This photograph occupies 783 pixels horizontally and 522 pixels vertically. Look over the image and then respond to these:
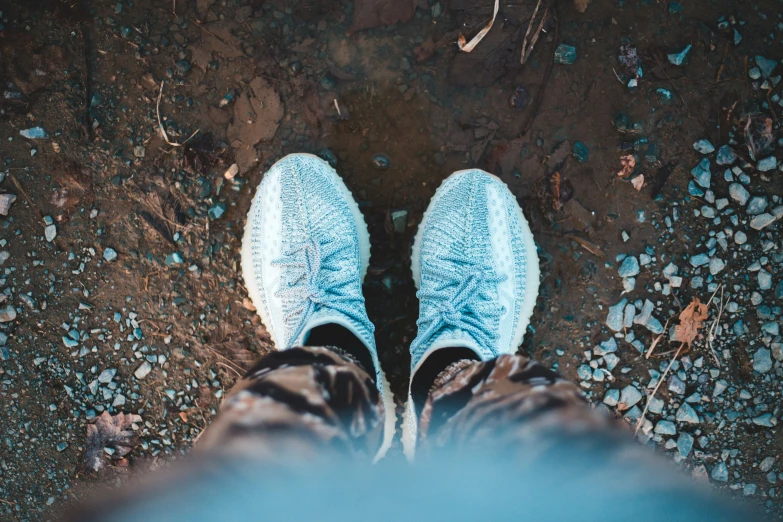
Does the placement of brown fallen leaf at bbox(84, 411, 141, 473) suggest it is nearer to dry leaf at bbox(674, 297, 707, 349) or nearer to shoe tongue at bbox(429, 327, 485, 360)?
shoe tongue at bbox(429, 327, 485, 360)

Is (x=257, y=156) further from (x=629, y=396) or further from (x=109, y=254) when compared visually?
(x=629, y=396)

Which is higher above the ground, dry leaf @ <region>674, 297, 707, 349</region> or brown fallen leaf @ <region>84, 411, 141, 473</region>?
dry leaf @ <region>674, 297, 707, 349</region>

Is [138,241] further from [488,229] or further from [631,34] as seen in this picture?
[631,34]

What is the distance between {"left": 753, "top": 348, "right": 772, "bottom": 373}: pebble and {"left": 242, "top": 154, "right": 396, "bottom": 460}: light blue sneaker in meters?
1.38

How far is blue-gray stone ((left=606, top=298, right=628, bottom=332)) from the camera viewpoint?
179 cm

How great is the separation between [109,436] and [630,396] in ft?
6.80

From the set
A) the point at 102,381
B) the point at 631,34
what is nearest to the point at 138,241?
the point at 102,381

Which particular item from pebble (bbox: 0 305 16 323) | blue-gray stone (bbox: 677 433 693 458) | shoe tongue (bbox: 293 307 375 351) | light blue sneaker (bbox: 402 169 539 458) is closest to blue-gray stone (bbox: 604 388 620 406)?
blue-gray stone (bbox: 677 433 693 458)

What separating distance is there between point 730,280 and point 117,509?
209cm

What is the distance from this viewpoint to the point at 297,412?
1.11m

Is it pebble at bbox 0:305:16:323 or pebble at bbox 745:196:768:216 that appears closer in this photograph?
pebble at bbox 745:196:768:216

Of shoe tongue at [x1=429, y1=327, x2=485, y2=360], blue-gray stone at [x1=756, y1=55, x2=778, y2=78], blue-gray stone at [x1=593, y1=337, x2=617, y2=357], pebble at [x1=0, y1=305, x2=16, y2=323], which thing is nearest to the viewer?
shoe tongue at [x1=429, y1=327, x2=485, y2=360]

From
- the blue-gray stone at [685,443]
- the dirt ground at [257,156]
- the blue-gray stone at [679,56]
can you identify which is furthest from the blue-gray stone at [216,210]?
the blue-gray stone at [685,443]

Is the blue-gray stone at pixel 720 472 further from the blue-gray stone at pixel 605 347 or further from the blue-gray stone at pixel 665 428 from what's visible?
the blue-gray stone at pixel 605 347
